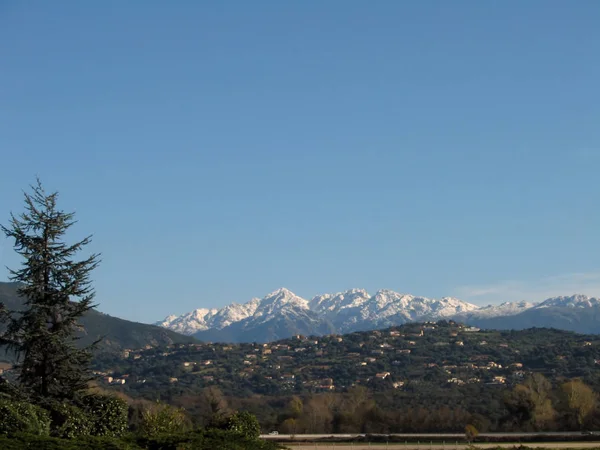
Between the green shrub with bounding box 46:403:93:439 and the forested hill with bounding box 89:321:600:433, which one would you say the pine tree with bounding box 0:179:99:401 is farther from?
the forested hill with bounding box 89:321:600:433

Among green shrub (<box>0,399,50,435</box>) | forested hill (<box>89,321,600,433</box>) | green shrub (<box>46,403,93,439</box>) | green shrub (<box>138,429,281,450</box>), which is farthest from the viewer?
forested hill (<box>89,321,600,433</box>)

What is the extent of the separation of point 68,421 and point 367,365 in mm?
142332

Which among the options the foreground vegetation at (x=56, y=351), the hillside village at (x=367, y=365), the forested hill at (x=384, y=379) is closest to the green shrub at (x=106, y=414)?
the foreground vegetation at (x=56, y=351)

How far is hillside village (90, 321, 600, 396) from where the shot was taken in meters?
138

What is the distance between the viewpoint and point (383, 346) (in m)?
194

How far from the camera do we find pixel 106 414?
96.7 feet

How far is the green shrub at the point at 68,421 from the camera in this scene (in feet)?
91.5

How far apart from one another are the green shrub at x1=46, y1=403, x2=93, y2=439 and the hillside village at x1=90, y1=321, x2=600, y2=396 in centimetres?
9514

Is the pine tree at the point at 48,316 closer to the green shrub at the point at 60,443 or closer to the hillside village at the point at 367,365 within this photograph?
the green shrub at the point at 60,443

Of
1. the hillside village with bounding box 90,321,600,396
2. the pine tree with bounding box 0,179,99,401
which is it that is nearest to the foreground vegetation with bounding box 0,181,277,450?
the pine tree with bounding box 0,179,99,401

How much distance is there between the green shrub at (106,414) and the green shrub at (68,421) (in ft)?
1.06

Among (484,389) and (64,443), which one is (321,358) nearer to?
(484,389)

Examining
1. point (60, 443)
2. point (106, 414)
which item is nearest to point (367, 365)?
point (106, 414)

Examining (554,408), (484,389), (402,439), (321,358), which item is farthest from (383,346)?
(402,439)
